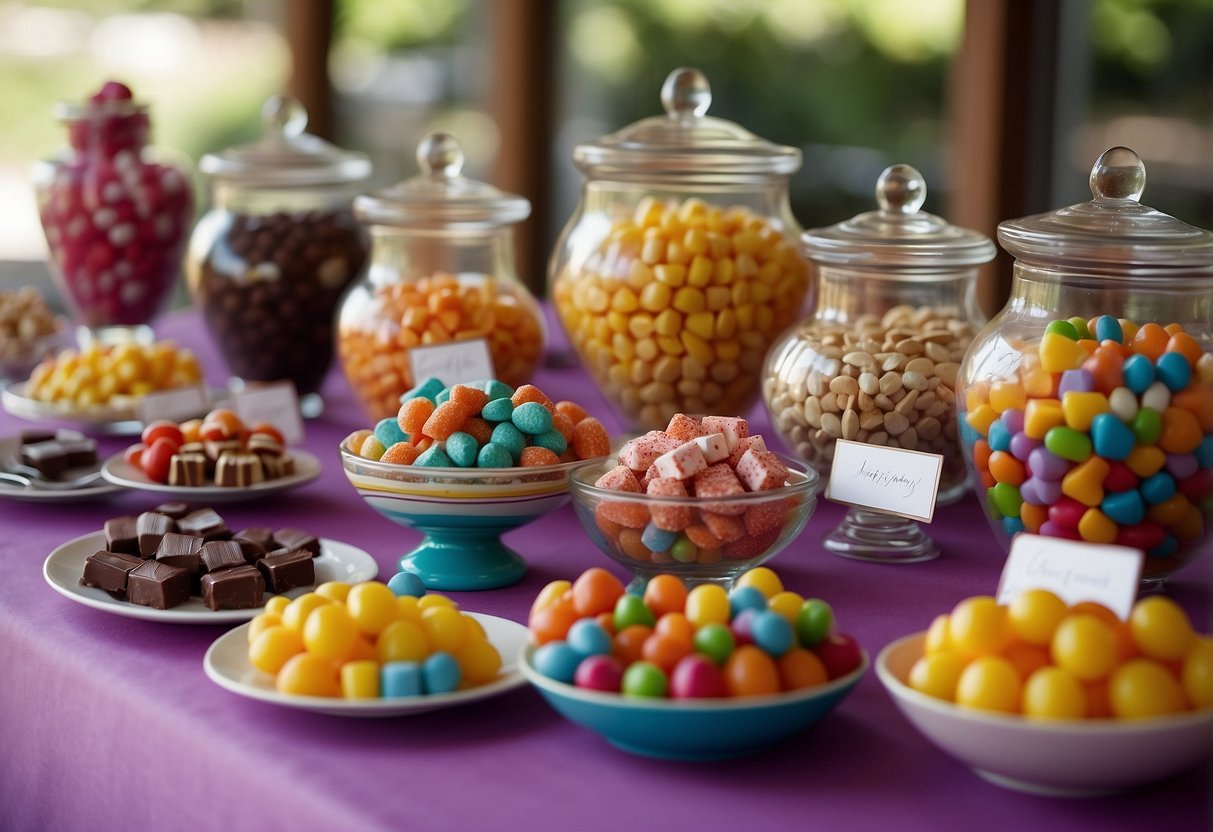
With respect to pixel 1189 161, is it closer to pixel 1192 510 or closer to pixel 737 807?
pixel 1192 510

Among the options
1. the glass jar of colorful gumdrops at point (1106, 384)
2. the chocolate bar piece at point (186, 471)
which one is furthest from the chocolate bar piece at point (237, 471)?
the glass jar of colorful gumdrops at point (1106, 384)

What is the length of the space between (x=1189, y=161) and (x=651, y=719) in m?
3.05

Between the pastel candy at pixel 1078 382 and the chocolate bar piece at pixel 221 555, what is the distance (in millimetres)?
676

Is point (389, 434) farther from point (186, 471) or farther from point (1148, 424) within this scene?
point (1148, 424)

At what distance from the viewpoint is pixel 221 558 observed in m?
1.10

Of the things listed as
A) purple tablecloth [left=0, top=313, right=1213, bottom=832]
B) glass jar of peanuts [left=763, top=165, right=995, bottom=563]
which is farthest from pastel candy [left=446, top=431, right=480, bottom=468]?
glass jar of peanuts [left=763, top=165, right=995, bottom=563]

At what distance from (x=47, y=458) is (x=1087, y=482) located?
105 cm

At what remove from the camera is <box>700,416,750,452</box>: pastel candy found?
1.09m

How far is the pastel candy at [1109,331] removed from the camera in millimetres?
1058

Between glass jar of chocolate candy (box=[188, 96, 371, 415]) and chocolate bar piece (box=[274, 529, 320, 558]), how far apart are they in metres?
0.65

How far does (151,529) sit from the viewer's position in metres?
1.17

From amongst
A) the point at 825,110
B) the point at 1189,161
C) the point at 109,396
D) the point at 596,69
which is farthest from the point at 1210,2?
the point at 109,396

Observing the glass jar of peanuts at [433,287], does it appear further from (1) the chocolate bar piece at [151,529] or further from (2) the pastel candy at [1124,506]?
(2) the pastel candy at [1124,506]

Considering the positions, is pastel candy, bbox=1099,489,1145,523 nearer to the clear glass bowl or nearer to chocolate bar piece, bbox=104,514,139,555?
the clear glass bowl
